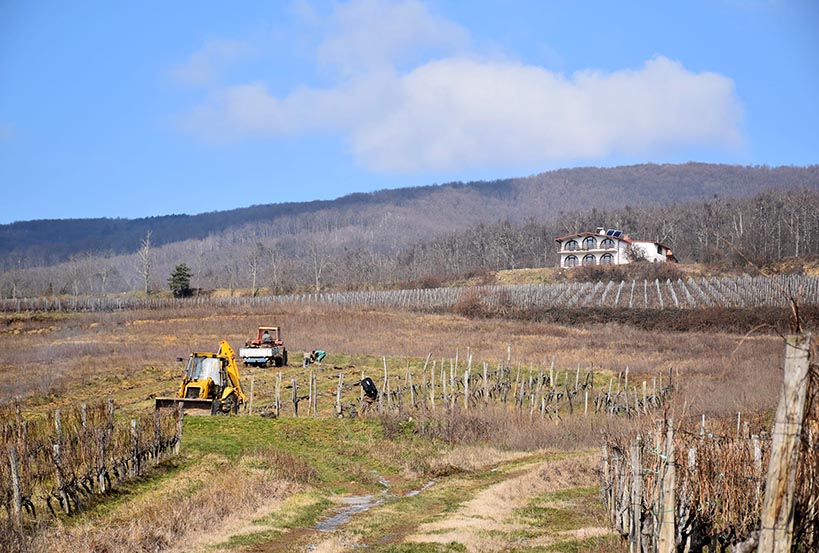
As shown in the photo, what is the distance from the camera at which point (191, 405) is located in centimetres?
2764

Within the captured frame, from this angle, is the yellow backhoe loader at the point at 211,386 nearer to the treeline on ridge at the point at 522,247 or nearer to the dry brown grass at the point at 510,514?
the dry brown grass at the point at 510,514

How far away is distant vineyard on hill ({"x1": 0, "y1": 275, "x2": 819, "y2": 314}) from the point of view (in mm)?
64438

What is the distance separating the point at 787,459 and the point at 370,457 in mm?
17772

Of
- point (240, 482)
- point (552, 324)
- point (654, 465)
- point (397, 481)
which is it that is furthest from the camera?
point (552, 324)

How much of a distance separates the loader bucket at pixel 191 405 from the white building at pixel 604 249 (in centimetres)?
7826

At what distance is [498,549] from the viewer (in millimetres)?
14227

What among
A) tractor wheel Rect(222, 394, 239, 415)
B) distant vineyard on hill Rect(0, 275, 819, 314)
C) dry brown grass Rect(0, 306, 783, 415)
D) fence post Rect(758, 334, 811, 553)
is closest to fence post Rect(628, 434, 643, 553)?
fence post Rect(758, 334, 811, 553)

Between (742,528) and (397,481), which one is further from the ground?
(742,528)

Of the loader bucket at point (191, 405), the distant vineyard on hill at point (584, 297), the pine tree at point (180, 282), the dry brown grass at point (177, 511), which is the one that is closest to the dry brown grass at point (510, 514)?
the dry brown grass at point (177, 511)

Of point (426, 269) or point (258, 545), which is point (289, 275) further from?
point (258, 545)

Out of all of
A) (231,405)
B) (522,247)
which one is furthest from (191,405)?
(522,247)

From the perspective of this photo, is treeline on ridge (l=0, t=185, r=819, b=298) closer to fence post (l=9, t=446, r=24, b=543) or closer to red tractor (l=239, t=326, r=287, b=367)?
red tractor (l=239, t=326, r=287, b=367)

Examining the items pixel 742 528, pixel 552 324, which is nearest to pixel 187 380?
pixel 742 528

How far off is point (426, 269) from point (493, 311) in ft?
262
